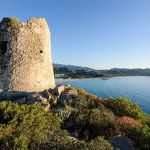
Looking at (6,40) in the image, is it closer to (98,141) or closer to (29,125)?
(29,125)

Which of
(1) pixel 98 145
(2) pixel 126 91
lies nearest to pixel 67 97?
(1) pixel 98 145

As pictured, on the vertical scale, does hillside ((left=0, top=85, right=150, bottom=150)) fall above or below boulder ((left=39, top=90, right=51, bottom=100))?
below

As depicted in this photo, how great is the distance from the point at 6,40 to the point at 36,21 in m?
3.15

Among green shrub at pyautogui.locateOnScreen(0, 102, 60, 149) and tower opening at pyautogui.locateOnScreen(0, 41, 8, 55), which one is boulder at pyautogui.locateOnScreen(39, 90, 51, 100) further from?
tower opening at pyautogui.locateOnScreen(0, 41, 8, 55)

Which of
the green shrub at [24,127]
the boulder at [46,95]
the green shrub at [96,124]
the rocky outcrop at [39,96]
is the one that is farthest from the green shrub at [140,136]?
the boulder at [46,95]

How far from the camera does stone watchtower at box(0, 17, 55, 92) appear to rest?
811 inches

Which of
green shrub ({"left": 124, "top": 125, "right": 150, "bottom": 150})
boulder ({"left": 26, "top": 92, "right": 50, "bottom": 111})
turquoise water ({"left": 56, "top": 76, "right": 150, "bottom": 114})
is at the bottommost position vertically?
turquoise water ({"left": 56, "top": 76, "right": 150, "bottom": 114})

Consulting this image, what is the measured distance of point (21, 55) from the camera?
2078 cm

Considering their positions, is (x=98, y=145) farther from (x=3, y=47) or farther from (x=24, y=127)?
(x=3, y=47)

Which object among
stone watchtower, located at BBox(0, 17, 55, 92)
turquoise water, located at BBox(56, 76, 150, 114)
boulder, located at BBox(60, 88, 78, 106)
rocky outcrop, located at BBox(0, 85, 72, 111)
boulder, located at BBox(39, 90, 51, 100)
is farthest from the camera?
turquoise water, located at BBox(56, 76, 150, 114)

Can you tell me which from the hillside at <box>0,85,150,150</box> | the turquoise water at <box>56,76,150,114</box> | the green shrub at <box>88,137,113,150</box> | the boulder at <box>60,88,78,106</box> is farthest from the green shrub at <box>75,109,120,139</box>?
the turquoise water at <box>56,76,150,114</box>

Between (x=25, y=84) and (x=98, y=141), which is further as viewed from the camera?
(x=25, y=84)

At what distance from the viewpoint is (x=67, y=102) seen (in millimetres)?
18594

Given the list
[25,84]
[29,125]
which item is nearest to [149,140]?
[29,125]
